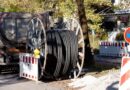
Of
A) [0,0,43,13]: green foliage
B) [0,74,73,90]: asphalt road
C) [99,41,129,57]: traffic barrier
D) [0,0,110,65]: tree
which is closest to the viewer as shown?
[0,74,73,90]: asphalt road

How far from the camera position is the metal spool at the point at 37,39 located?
588 inches

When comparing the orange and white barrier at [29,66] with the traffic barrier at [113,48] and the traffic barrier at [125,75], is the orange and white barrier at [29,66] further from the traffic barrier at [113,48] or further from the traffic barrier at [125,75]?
the traffic barrier at [113,48]

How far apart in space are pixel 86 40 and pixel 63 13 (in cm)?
971

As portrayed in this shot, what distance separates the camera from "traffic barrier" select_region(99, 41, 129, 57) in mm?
25480

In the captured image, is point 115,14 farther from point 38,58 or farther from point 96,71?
point 38,58

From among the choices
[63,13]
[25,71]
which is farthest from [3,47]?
[63,13]

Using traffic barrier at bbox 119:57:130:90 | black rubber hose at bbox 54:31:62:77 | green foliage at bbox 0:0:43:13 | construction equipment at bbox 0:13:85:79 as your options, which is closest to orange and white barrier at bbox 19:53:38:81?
construction equipment at bbox 0:13:85:79

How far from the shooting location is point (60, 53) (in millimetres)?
14930

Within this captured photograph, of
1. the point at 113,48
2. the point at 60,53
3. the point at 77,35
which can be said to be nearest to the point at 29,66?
the point at 60,53

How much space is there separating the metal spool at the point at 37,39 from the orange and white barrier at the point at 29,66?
9.9 inches

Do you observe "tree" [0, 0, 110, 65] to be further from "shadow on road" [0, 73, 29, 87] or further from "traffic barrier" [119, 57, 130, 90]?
"traffic barrier" [119, 57, 130, 90]

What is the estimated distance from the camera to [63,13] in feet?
91.7

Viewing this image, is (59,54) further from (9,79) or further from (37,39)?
(9,79)

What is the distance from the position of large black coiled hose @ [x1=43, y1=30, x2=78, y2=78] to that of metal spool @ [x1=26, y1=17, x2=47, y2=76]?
275 mm
